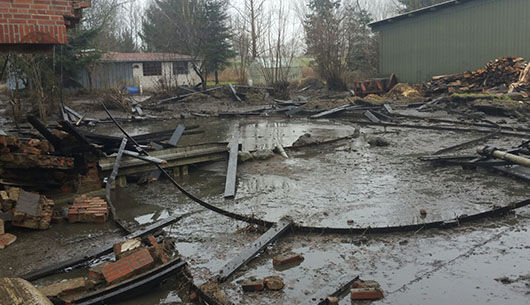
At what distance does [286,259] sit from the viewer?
444cm

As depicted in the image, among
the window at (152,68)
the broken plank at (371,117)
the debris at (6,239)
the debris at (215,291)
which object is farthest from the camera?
the window at (152,68)

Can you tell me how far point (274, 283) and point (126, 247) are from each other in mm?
1720

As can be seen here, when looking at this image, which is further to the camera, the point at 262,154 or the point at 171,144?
the point at 262,154

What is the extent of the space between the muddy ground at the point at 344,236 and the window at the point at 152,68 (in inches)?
1394

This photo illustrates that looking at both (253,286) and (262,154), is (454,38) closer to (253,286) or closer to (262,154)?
(262,154)

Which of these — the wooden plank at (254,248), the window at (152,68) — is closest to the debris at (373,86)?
the wooden plank at (254,248)

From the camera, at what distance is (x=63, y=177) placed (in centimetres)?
698

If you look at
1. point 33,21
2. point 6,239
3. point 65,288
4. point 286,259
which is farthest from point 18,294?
point 33,21

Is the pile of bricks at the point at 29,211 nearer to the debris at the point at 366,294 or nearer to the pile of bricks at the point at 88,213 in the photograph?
the pile of bricks at the point at 88,213

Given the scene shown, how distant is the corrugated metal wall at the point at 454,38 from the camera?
20.0 m

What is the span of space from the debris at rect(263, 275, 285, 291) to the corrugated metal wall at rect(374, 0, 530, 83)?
2019cm

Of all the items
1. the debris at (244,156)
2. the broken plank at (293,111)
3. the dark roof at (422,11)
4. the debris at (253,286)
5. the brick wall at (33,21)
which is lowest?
the debris at (253,286)

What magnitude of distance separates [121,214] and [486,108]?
13.0 metres

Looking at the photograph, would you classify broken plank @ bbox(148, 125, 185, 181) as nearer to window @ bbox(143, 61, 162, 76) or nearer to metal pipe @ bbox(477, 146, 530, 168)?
metal pipe @ bbox(477, 146, 530, 168)
